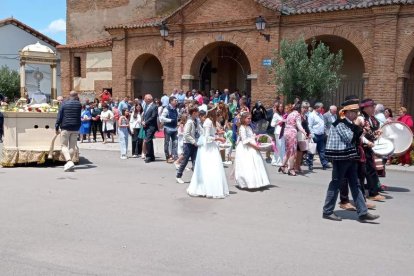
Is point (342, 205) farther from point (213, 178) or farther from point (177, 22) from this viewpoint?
point (177, 22)

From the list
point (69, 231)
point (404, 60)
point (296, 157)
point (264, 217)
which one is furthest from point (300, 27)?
point (69, 231)

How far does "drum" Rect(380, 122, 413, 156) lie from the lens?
9.07 metres

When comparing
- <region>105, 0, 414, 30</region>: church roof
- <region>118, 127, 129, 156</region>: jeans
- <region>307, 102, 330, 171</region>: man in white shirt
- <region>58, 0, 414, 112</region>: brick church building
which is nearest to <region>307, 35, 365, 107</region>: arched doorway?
<region>58, 0, 414, 112</region>: brick church building

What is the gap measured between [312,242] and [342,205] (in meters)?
2.06

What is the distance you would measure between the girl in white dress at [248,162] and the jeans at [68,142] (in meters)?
4.51

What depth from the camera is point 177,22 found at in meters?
22.5

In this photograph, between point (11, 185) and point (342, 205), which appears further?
point (11, 185)

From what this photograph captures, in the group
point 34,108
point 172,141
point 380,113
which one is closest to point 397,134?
point 380,113

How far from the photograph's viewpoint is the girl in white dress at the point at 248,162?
361 inches

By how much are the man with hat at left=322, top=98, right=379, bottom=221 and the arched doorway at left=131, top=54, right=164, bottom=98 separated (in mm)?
18725

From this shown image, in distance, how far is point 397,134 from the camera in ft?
29.9

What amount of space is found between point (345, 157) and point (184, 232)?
269cm

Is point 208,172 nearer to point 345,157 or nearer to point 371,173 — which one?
point 345,157

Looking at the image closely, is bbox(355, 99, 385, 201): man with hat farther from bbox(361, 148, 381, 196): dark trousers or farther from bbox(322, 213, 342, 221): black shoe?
bbox(322, 213, 342, 221): black shoe
